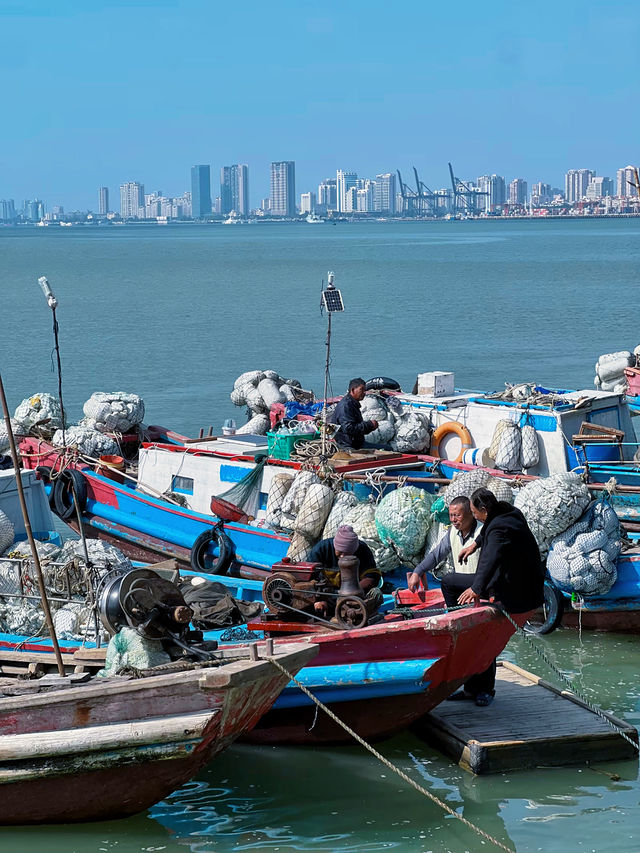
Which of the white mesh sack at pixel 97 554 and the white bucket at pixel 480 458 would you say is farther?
the white bucket at pixel 480 458

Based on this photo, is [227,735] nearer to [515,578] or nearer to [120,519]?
[515,578]

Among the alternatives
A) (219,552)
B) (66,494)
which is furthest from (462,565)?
(66,494)

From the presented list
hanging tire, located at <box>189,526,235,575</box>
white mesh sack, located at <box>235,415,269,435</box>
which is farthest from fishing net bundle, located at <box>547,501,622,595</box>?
white mesh sack, located at <box>235,415,269,435</box>

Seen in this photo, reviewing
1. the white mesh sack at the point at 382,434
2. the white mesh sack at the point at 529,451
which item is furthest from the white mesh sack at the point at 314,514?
the white mesh sack at the point at 529,451

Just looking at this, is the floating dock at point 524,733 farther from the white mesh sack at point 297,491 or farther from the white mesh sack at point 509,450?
the white mesh sack at point 509,450

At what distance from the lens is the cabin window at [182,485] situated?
61.0 feet

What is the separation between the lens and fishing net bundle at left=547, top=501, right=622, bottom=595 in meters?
14.7

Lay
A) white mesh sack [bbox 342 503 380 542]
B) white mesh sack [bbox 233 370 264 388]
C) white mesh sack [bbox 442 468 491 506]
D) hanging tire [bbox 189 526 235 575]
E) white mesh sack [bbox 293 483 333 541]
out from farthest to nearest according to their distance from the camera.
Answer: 1. white mesh sack [bbox 233 370 264 388]
2. hanging tire [bbox 189 526 235 575]
3. white mesh sack [bbox 293 483 333 541]
4. white mesh sack [bbox 342 503 380 542]
5. white mesh sack [bbox 442 468 491 506]

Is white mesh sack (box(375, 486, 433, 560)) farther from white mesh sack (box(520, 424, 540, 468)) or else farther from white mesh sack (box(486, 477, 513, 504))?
white mesh sack (box(520, 424, 540, 468))

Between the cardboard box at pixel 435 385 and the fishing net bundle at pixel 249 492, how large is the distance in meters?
3.58

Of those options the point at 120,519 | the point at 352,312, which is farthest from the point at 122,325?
the point at 120,519

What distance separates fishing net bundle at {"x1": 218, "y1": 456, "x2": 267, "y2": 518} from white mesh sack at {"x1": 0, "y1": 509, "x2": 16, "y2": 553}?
3386mm

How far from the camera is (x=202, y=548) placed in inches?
659

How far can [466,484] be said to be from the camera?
601 inches
